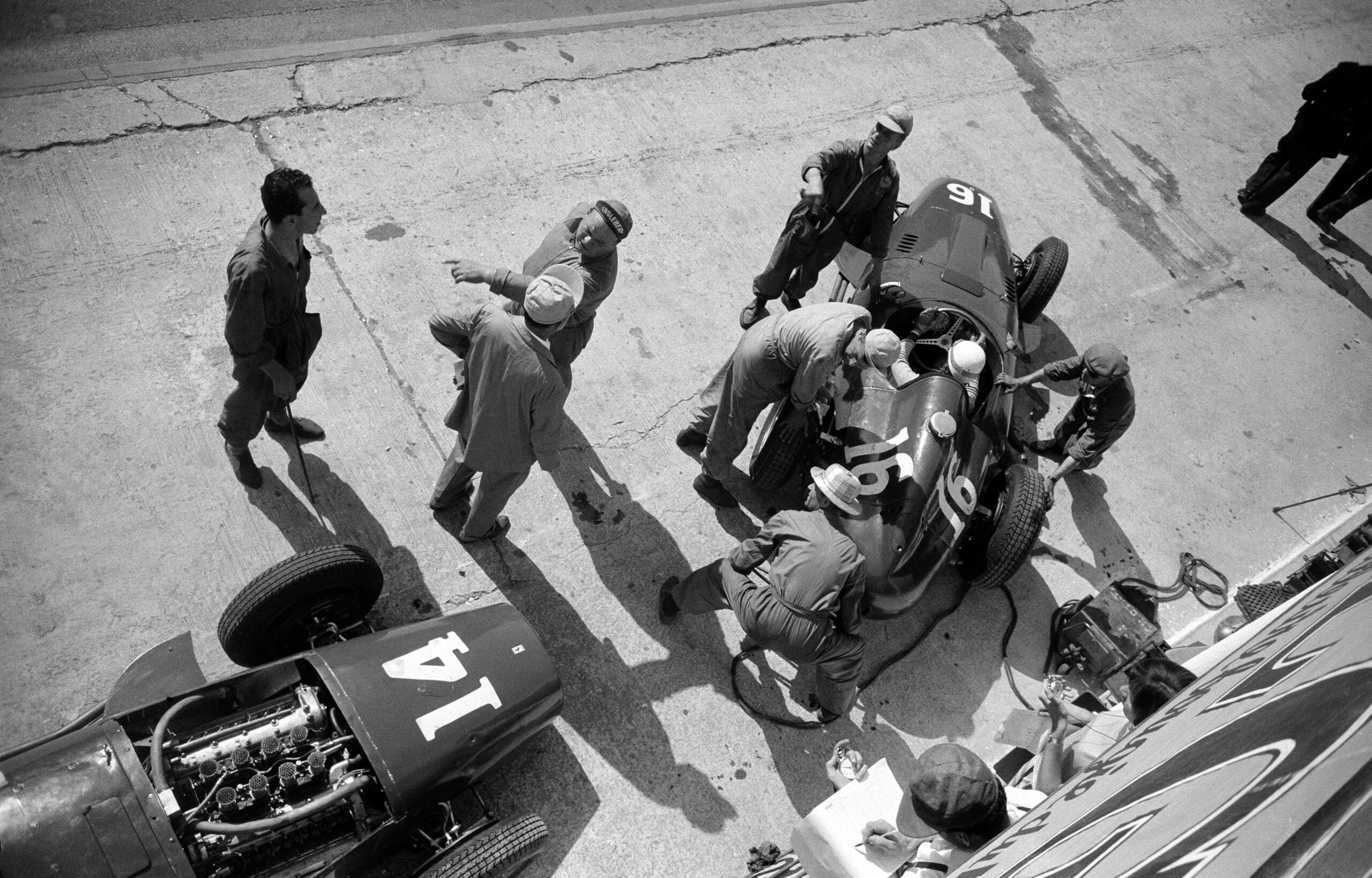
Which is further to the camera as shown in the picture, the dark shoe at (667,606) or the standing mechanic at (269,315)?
the dark shoe at (667,606)

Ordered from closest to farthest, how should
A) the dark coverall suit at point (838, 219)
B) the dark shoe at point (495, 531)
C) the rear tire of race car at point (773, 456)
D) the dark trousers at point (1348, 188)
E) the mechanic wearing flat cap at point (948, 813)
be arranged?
the mechanic wearing flat cap at point (948, 813) < the dark shoe at point (495, 531) < the rear tire of race car at point (773, 456) < the dark coverall suit at point (838, 219) < the dark trousers at point (1348, 188)

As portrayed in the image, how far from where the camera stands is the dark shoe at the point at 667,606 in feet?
17.0

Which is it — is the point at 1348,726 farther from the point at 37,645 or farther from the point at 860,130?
the point at 860,130

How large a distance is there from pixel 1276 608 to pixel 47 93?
8516mm

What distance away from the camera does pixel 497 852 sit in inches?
149

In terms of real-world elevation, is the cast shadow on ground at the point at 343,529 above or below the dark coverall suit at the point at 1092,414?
above

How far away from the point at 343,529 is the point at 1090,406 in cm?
489

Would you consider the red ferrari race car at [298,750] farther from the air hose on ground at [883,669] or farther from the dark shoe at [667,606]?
the air hose on ground at [883,669]

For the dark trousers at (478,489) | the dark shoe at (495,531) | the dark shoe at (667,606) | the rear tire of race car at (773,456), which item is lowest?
the dark shoe at (667,606)

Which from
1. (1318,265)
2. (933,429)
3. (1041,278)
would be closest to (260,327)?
(933,429)

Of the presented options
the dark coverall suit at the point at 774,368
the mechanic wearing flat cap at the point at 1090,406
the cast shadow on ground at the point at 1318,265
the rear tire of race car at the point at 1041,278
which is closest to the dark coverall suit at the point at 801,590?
the dark coverall suit at the point at 774,368

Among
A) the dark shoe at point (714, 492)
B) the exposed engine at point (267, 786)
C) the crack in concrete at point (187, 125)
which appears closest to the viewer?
the exposed engine at point (267, 786)

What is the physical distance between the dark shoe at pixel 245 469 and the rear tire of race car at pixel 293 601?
1024 mm

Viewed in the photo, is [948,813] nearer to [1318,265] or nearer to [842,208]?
[842,208]
